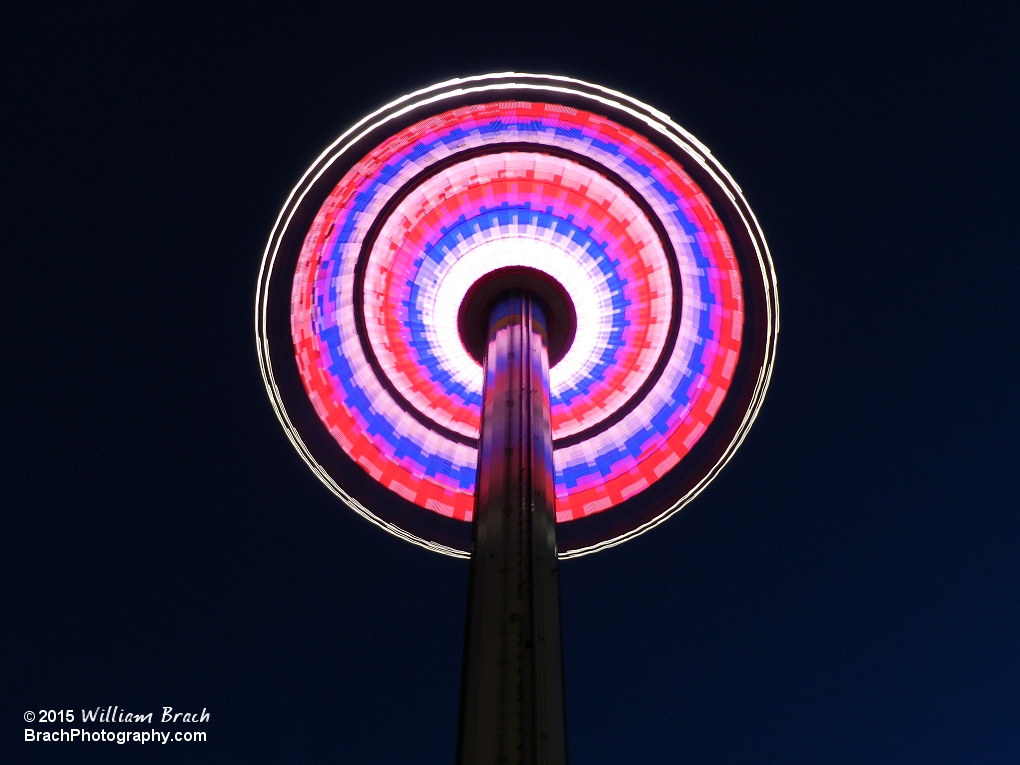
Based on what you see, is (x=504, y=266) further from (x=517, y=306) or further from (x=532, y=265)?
(x=517, y=306)

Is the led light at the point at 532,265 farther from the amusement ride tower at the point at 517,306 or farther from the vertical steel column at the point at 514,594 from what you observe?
the vertical steel column at the point at 514,594

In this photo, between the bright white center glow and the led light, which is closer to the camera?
the led light

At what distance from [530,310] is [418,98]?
342 cm

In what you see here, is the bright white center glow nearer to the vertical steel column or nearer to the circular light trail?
the circular light trail

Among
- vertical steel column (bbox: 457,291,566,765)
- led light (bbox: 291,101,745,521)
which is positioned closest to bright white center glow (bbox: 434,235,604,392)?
led light (bbox: 291,101,745,521)

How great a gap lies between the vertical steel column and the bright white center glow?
2.64 m

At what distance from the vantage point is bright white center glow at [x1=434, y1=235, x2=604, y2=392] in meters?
11.8

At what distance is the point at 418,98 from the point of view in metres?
8.95

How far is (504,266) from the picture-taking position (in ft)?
38.3

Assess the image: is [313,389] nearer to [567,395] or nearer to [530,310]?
[530,310]

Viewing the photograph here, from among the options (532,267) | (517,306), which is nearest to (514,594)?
(517,306)

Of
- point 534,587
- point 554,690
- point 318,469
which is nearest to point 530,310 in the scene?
point 318,469

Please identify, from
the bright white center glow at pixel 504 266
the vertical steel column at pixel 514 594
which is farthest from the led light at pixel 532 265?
the vertical steel column at pixel 514 594

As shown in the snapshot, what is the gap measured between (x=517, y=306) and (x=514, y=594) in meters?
5.62
